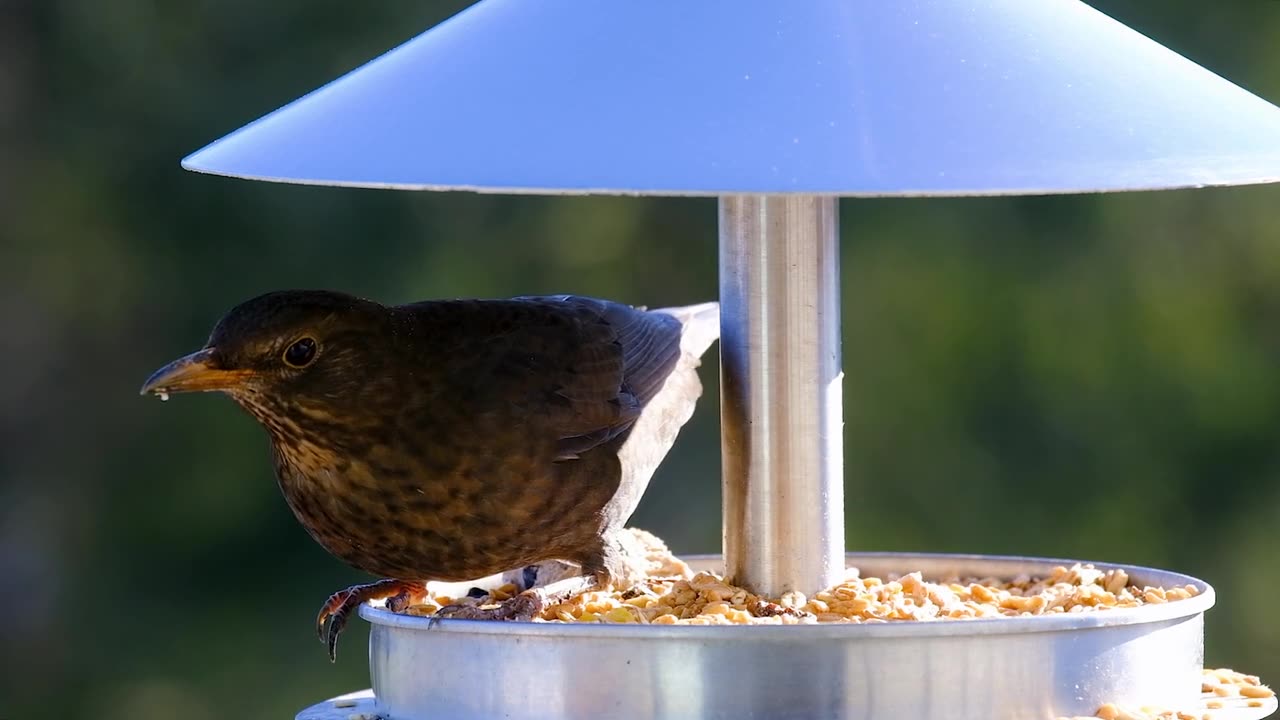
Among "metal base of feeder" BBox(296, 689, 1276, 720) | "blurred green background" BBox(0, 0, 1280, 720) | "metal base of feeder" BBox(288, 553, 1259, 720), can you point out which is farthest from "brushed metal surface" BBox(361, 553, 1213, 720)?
"blurred green background" BBox(0, 0, 1280, 720)

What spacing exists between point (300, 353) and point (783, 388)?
36.0 inches

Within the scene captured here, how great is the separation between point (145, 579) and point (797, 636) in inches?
344

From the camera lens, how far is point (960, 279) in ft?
35.6

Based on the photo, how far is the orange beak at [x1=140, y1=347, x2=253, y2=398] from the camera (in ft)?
11.9

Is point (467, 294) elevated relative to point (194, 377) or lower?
elevated

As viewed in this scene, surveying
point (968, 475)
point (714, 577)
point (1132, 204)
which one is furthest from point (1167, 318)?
point (714, 577)

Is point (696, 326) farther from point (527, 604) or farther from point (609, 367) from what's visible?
point (527, 604)

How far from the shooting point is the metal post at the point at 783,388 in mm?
3848

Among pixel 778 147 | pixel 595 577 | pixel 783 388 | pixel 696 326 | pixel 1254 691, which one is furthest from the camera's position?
pixel 696 326

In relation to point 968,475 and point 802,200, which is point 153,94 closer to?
point 968,475

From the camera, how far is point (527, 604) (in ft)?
13.8

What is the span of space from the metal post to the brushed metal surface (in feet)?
2.43

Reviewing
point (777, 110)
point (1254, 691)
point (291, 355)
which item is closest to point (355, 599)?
point (291, 355)

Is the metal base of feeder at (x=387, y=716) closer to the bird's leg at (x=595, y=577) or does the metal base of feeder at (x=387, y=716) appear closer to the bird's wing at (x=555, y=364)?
the bird's leg at (x=595, y=577)
